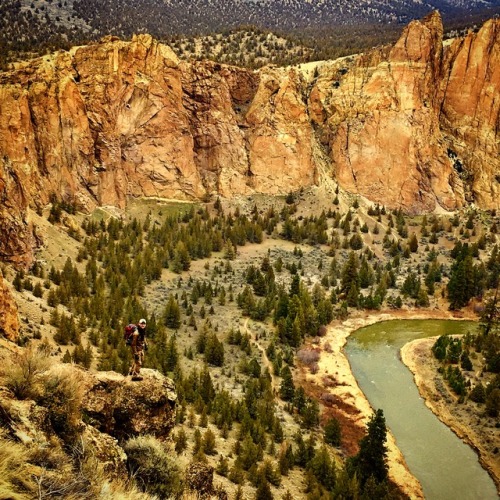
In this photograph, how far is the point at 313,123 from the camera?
9844cm

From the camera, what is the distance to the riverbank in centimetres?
3434

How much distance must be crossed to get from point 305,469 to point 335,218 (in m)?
58.1

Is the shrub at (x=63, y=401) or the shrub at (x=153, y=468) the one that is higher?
the shrub at (x=63, y=401)

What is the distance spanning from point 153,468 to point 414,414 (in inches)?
1228

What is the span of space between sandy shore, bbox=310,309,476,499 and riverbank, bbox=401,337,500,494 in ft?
16.6

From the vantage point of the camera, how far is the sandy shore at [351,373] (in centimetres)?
3122

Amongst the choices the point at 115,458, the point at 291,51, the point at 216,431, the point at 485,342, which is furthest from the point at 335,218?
the point at 115,458

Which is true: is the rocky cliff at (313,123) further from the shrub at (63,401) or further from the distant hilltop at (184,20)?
the shrub at (63,401)

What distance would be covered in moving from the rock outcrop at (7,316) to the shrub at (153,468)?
20.5 m

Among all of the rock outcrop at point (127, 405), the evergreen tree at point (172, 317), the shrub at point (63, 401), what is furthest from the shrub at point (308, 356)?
the shrub at point (63, 401)

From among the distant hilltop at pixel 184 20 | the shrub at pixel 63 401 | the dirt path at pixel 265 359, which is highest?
the distant hilltop at pixel 184 20

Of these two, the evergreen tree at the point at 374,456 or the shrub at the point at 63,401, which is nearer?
the shrub at the point at 63,401

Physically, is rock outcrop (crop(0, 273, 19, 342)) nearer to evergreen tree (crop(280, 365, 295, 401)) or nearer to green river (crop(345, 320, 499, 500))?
evergreen tree (crop(280, 365, 295, 401))

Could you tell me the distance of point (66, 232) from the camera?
61.9m
